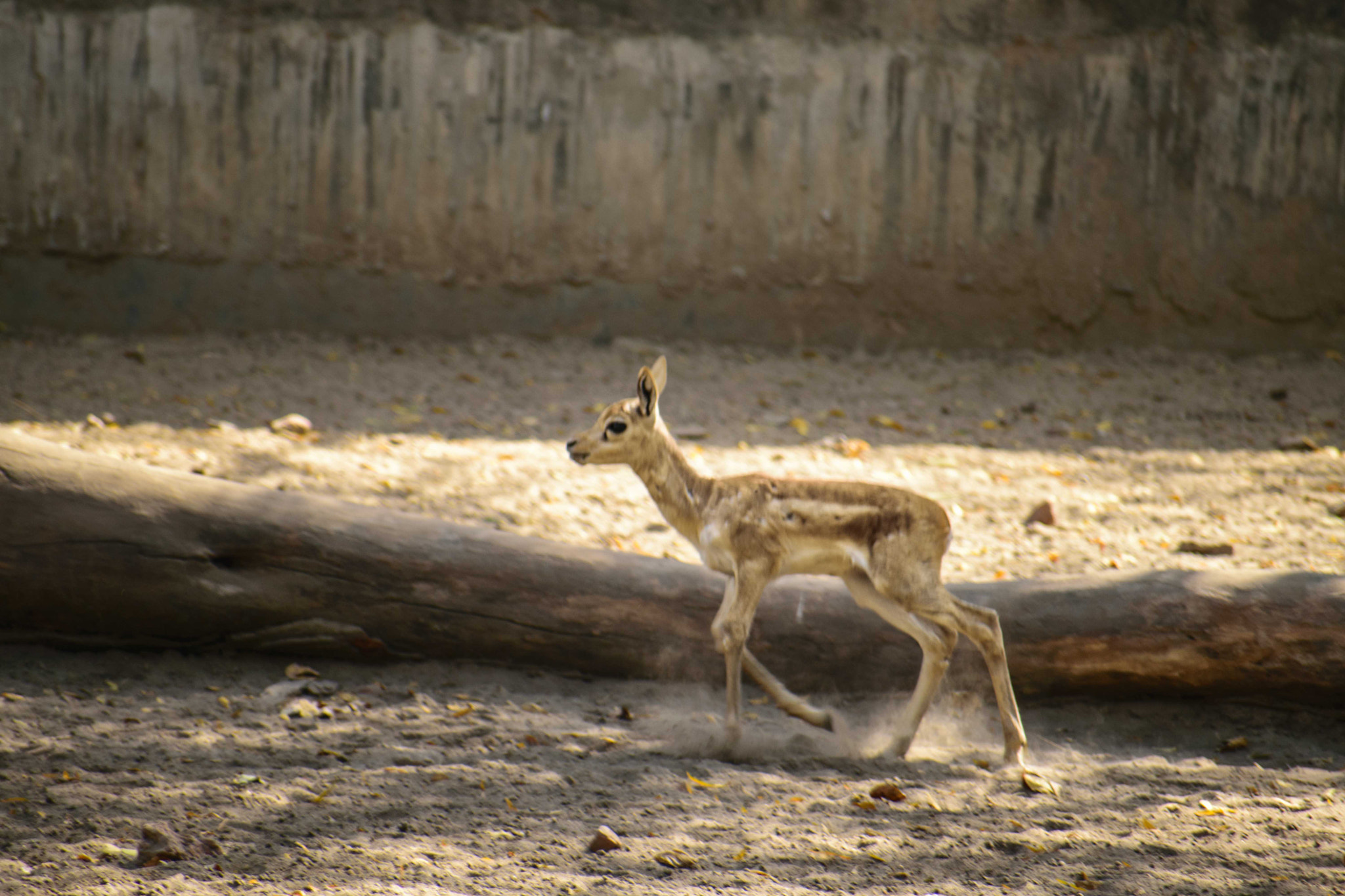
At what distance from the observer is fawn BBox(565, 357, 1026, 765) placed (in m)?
3.77

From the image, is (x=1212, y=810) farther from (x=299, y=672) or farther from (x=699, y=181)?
(x=699, y=181)

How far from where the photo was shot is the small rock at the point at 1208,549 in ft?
17.4

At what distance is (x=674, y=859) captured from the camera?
9.64 feet

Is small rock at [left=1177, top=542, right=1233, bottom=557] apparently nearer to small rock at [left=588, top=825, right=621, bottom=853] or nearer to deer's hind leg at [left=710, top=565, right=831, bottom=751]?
deer's hind leg at [left=710, top=565, right=831, bottom=751]

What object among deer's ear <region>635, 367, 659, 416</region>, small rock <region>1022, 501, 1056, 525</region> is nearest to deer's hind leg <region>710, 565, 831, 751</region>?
deer's ear <region>635, 367, 659, 416</region>

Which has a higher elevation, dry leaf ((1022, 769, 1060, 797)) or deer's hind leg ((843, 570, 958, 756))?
deer's hind leg ((843, 570, 958, 756))

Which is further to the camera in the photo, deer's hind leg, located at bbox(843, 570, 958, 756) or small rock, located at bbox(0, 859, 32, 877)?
deer's hind leg, located at bbox(843, 570, 958, 756)

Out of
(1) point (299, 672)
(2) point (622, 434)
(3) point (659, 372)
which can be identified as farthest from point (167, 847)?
(3) point (659, 372)

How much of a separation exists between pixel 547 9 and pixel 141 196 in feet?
10.9

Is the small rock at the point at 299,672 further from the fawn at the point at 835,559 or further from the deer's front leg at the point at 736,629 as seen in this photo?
the deer's front leg at the point at 736,629

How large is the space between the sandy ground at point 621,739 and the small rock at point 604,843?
1.5 inches

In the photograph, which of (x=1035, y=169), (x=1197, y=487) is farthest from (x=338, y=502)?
(x=1035, y=169)

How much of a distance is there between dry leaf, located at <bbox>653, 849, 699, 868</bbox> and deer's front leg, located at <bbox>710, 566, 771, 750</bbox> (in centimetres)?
77

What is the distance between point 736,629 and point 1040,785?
1.09 m
